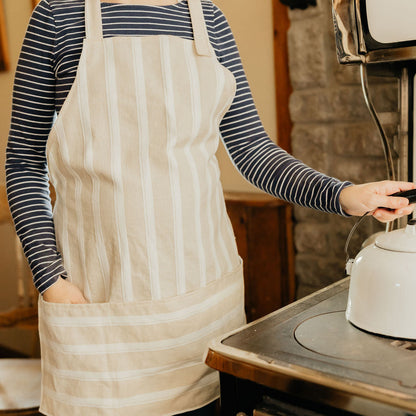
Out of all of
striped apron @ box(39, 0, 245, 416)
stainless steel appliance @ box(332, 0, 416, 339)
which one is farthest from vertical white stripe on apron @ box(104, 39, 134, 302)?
stainless steel appliance @ box(332, 0, 416, 339)

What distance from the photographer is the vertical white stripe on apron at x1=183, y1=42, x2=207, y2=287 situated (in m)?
1.04

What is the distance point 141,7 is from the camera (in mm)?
1035

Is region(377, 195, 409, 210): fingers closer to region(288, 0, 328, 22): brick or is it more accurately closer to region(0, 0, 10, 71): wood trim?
region(288, 0, 328, 22): brick

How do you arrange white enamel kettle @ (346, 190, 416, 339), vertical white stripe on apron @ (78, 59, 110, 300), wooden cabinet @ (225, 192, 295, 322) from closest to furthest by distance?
white enamel kettle @ (346, 190, 416, 339) < vertical white stripe on apron @ (78, 59, 110, 300) < wooden cabinet @ (225, 192, 295, 322)

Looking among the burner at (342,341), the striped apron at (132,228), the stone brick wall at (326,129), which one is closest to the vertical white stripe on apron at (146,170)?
the striped apron at (132,228)

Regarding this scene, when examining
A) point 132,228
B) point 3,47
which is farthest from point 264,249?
point 3,47

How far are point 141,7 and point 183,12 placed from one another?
0.27 feet

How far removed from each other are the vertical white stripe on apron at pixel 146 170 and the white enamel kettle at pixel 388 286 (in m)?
0.33

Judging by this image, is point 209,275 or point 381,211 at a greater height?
point 381,211

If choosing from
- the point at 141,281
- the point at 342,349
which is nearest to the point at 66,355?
the point at 141,281

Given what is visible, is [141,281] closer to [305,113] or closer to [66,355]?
[66,355]

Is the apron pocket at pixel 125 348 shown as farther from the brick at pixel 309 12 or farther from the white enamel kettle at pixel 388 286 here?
the brick at pixel 309 12

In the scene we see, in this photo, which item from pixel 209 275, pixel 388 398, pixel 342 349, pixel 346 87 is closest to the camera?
pixel 388 398

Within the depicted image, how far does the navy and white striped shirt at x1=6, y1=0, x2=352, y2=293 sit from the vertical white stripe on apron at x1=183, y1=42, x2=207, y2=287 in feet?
0.19
